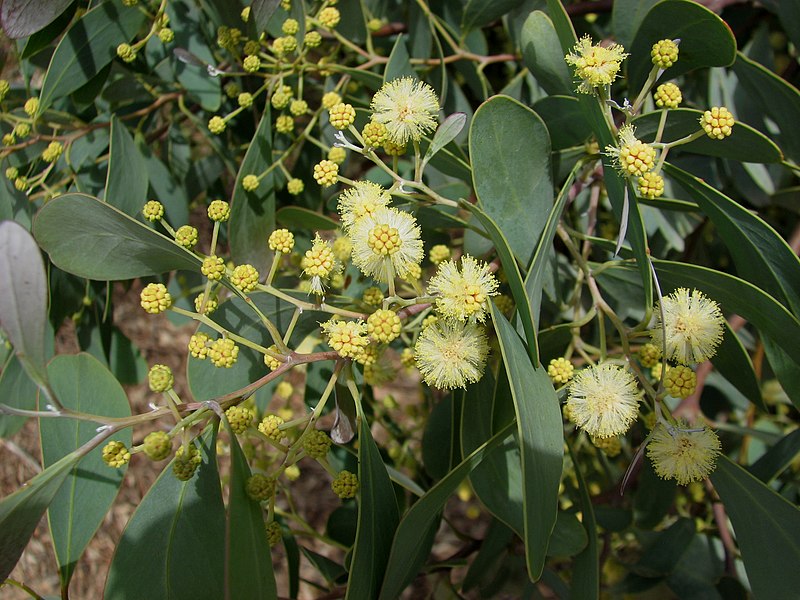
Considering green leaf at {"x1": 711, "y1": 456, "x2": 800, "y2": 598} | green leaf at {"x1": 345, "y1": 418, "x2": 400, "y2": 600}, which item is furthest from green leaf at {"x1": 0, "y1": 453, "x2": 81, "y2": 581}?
green leaf at {"x1": 711, "y1": 456, "x2": 800, "y2": 598}

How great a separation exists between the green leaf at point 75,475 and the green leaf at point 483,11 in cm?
143

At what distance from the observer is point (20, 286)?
96cm

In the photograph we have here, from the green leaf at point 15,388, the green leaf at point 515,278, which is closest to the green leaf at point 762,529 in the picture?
the green leaf at point 515,278

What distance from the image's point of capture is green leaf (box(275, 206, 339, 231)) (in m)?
1.82

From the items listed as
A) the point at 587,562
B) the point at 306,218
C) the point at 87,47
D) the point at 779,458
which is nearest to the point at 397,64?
the point at 306,218

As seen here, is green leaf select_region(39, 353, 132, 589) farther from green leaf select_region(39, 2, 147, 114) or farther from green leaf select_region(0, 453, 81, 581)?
green leaf select_region(39, 2, 147, 114)

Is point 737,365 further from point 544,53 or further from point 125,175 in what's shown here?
point 125,175

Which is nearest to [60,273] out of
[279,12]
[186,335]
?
[279,12]

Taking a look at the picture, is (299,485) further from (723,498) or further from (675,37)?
(675,37)

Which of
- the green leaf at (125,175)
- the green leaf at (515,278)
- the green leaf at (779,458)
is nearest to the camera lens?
the green leaf at (515,278)

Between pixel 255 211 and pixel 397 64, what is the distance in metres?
0.59

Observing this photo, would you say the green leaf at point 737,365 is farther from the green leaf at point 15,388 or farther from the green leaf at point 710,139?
the green leaf at point 15,388

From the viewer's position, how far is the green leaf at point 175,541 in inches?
53.6

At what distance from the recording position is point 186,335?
14.7 ft
